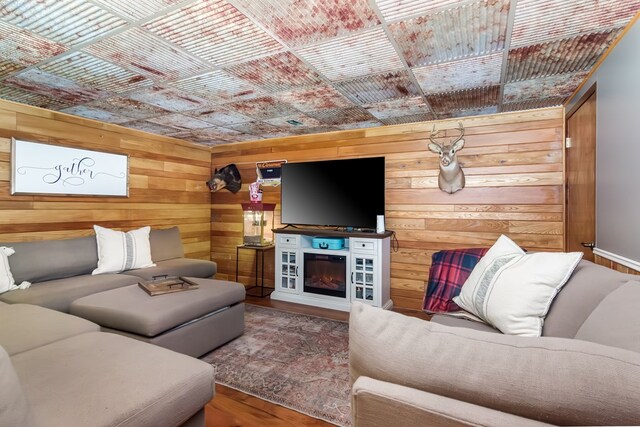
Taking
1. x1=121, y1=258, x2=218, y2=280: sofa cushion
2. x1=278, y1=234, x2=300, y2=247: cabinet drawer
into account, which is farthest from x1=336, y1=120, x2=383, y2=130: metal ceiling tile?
x1=121, y1=258, x2=218, y2=280: sofa cushion

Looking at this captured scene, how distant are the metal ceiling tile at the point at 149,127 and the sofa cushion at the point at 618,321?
4.26 metres

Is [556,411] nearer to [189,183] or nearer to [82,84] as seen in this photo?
[82,84]

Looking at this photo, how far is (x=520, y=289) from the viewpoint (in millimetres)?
1465

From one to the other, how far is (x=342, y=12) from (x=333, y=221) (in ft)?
8.74

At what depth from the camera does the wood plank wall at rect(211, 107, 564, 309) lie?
3330 mm

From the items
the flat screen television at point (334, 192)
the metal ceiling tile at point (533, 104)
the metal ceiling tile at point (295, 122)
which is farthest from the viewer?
the flat screen television at point (334, 192)

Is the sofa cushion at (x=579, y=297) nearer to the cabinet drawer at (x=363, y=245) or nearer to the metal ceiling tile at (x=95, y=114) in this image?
the cabinet drawer at (x=363, y=245)

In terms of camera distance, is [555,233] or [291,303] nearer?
[555,233]

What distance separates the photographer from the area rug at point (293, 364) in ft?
Answer: 6.61

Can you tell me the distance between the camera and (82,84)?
2695 millimetres

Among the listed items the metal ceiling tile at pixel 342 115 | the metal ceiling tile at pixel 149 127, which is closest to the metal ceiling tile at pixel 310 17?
the metal ceiling tile at pixel 342 115

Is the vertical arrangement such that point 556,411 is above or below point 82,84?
below

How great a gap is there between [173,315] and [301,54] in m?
1.99

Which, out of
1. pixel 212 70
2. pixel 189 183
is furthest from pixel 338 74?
pixel 189 183
